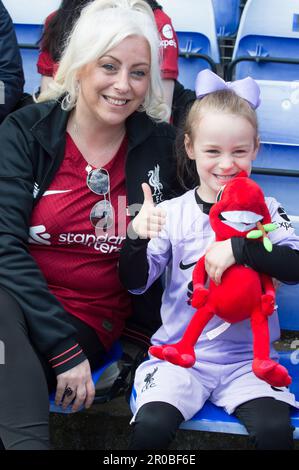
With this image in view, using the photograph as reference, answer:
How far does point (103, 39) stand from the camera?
163 centimetres

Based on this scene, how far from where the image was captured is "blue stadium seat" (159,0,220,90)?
97.2 inches

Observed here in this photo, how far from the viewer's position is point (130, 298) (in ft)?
6.04

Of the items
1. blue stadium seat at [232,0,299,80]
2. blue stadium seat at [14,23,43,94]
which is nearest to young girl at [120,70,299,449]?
blue stadium seat at [232,0,299,80]

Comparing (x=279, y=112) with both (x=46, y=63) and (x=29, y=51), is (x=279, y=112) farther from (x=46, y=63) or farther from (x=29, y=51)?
(x=29, y=51)

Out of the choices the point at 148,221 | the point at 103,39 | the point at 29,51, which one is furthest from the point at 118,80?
the point at 29,51

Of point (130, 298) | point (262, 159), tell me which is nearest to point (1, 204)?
point (130, 298)

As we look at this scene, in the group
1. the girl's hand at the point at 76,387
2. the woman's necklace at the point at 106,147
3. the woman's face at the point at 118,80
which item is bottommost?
the girl's hand at the point at 76,387

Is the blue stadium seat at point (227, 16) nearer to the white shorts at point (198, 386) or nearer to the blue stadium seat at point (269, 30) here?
the blue stadium seat at point (269, 30)

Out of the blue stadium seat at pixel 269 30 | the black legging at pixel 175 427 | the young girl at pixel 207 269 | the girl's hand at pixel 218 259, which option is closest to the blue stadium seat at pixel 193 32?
the blue stadium seat at pixel 269 30

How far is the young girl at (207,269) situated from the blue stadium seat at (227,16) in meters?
1.28

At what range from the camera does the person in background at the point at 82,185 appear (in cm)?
156

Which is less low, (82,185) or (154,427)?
(82,185)

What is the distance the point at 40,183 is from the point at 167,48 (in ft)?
2.30

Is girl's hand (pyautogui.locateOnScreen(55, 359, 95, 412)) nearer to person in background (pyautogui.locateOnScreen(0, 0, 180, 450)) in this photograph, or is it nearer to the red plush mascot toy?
person in background (pyautogui.locateOnScreen(0, 0, 180, 450))
